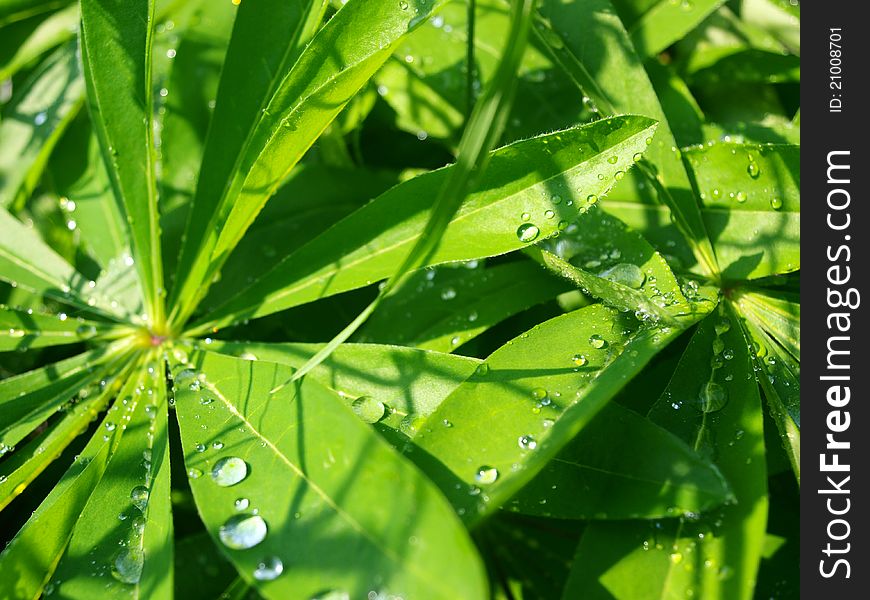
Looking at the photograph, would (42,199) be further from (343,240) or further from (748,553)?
(748,553)

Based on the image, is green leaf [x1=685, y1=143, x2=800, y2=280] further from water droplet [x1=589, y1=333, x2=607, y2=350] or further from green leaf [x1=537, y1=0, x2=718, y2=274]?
water droplet [x1=589, y1=333, x2=607, y2=350]

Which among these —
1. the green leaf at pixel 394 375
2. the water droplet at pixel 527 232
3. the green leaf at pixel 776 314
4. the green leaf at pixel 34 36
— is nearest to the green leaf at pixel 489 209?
the water droplet at pixel 527 232

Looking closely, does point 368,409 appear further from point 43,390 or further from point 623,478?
point 43,390

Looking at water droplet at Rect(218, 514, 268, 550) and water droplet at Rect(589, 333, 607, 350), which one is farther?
water droplet at Rect(589, 333, 607, 350)

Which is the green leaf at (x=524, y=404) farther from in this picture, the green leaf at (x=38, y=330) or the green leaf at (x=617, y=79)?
the green leaf at (x=38, y=330)

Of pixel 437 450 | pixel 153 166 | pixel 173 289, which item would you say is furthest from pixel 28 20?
pixel 437 450

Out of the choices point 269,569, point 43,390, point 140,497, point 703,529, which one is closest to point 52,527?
point 140,497

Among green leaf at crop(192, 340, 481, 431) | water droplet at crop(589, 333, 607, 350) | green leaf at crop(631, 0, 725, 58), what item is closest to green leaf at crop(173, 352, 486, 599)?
green leaf at crop(192, 340, 481, 431)
